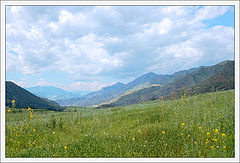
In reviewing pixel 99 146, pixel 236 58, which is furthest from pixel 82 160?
pixel 236 58

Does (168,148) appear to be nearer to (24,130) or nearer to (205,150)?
(205,150)

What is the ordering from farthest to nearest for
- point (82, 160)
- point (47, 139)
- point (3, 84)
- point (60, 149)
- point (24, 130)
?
point (24, 130) < point (47, 139) < point (3, 84) < point (60, 149) < point (82, 160)

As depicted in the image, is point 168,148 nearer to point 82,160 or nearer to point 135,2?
point 82,160

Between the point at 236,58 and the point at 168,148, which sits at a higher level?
the point at 236,58

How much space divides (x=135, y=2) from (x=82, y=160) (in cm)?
445

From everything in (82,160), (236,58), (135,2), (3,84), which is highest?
(135,2)

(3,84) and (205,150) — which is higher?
(3,84)

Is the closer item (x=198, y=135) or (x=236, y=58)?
(x=236, y=58)

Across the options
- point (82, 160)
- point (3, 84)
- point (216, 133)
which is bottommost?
point (82, 160)

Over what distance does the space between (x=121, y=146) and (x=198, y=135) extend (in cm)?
227

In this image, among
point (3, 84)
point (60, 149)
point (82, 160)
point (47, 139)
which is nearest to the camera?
point (82, 160)

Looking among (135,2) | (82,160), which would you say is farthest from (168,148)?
(135,2)

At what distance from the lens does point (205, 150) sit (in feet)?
12.4

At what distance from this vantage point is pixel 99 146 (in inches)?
165
